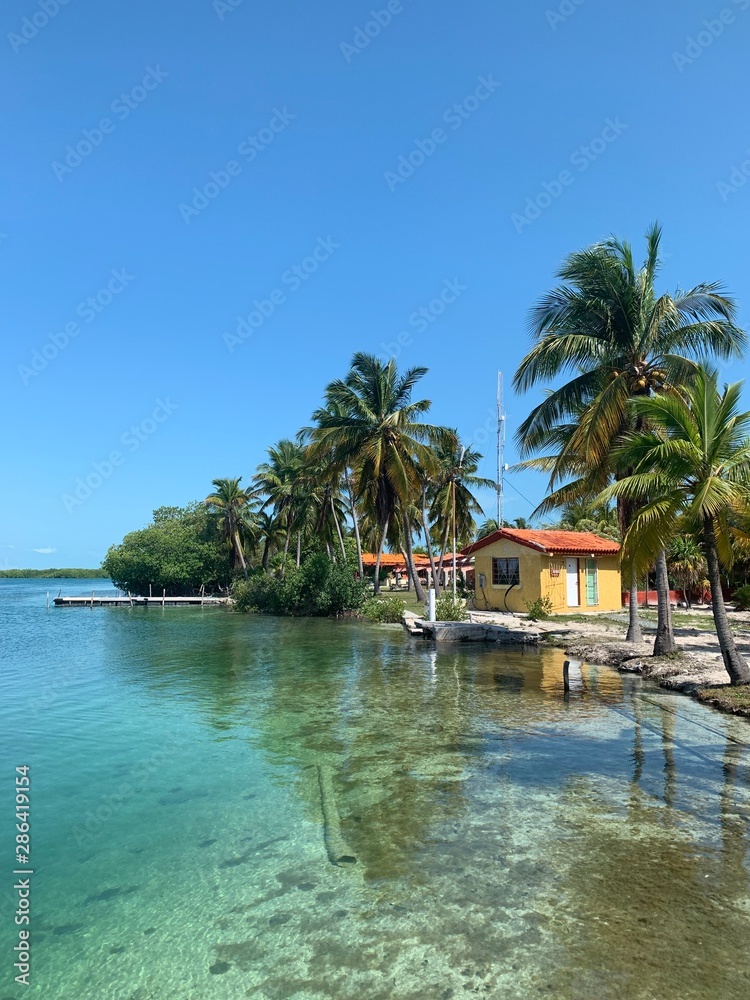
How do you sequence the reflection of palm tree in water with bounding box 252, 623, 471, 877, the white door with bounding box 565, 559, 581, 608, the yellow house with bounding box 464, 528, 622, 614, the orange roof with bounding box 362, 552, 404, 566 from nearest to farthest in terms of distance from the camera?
the reflection of palm tree in water with bounding box 252, 623, 471, 877 < the yellow house with bounding box 464, 528, 622, 614 < the white door with bounding box 565, 559, 581, 608 < the orange roof with bounding box 362, 552, 404, 566

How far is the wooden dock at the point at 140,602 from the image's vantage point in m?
58.3

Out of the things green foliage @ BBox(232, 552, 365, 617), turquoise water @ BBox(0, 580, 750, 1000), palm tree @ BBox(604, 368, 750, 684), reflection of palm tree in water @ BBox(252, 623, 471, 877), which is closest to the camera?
turquoise water @ BBox(0, 580, 750, 1000)

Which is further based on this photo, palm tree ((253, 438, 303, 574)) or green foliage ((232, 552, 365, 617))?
palm tree ((253, 438, 303, 574))

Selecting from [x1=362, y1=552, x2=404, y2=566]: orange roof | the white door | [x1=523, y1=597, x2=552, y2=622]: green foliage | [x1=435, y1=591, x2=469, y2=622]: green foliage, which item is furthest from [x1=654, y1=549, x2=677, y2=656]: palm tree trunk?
[x1=362, y1=552, x2=404, y2=566]: orange roof

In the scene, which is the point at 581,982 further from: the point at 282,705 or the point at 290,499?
the point at 290,499

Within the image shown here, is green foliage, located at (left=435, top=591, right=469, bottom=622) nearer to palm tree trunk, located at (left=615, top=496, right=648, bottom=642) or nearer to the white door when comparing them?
the white door

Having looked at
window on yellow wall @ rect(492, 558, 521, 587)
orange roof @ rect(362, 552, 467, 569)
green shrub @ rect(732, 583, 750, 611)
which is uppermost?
orange roof @ rect(362, 552, 467, 569)

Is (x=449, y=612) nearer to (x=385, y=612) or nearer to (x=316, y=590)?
(x=385, y=612)

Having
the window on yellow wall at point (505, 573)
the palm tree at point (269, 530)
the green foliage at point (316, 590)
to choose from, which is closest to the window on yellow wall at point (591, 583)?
the window on yellow wall at point (505, 573)

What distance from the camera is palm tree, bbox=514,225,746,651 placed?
52.4ft

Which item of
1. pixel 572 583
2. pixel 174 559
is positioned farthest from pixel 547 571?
pixel 174 559

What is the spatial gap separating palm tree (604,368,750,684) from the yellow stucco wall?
15884 mm

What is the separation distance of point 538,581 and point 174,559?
140ft

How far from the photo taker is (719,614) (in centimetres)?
1172
